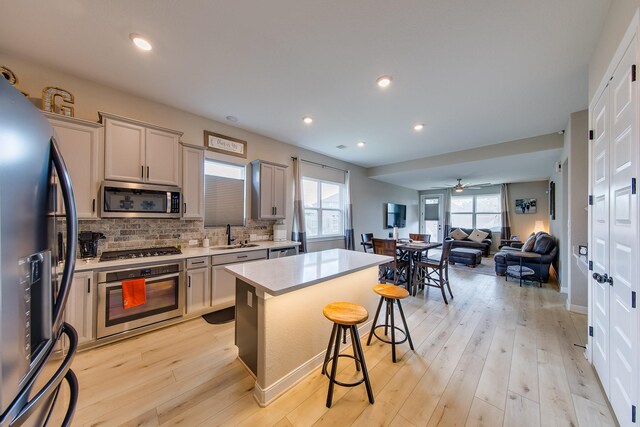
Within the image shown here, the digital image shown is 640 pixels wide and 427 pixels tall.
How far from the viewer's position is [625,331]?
1.39 metres

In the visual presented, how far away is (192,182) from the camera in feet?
10.4

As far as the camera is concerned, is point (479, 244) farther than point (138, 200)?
Yes

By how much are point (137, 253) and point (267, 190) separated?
1992mm

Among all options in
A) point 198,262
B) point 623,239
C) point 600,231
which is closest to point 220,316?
point 198,262

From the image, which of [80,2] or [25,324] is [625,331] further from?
[80,2]

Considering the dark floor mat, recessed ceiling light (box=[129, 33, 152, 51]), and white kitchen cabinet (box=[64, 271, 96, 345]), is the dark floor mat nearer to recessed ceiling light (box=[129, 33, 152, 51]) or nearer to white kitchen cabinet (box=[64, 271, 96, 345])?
white kitchen cabinet (box=[64, 271, 96, 345])

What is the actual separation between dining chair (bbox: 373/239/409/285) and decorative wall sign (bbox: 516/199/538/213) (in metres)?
6.16

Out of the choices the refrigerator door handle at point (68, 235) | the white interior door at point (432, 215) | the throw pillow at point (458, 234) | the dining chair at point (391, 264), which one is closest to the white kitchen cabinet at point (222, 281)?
the refrigerator door handle at point (68, 235)

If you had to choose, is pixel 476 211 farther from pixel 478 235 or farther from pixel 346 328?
pixel 346 328

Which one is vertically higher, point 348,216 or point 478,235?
point 348,216

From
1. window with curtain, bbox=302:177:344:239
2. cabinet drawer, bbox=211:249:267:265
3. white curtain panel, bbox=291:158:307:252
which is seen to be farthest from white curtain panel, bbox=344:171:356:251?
cabinet drawer, bbox=211:249:267:265

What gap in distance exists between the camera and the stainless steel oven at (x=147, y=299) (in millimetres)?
2269

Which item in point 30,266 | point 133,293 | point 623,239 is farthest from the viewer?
point 133,293

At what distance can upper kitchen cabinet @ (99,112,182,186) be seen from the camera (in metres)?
2.52
